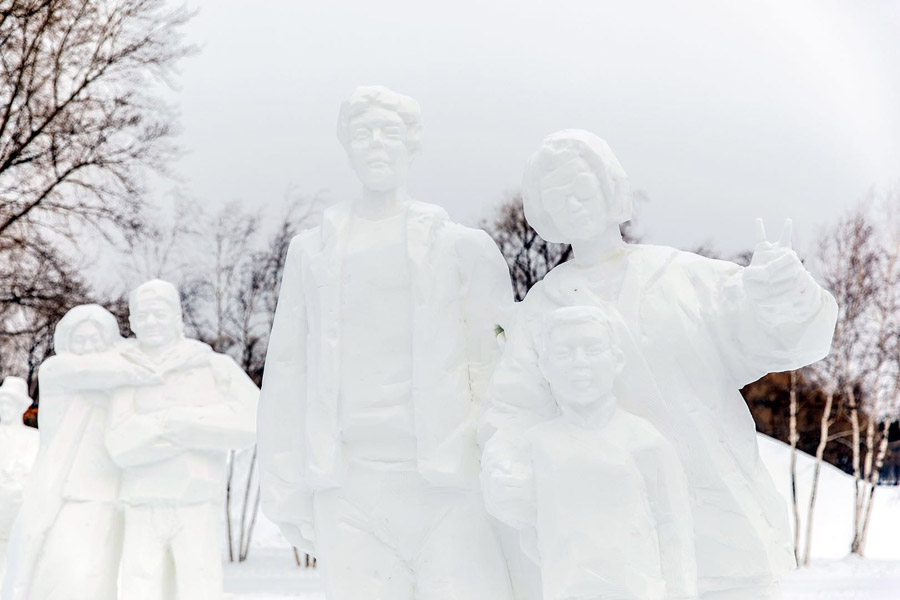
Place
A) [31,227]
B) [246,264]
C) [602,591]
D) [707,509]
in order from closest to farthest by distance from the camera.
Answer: [602,591] < [707,509] < [31,227] < [246,264]

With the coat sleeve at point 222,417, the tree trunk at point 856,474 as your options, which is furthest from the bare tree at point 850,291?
the coat sleeve at point 222,417

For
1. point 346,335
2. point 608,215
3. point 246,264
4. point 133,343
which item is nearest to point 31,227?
point 246,264

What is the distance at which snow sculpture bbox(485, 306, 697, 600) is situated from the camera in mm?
3139

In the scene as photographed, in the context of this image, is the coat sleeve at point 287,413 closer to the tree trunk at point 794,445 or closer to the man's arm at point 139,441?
the man's arm at point 139,441

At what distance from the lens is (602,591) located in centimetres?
312

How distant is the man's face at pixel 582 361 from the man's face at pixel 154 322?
3.51 metres

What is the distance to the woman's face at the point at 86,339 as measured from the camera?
633cm

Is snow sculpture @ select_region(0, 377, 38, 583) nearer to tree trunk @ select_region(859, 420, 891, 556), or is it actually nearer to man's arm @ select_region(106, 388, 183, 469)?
man's arm @ select_region(106, 388, 183, 469)

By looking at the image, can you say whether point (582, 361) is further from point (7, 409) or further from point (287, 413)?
point (7, 409)

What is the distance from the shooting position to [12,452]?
746 cm

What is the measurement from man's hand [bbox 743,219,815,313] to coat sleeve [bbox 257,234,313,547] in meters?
1.63

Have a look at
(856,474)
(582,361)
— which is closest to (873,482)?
(856,474)

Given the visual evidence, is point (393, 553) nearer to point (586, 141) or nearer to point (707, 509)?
point (707, 509)

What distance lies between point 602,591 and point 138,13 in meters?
10.2
